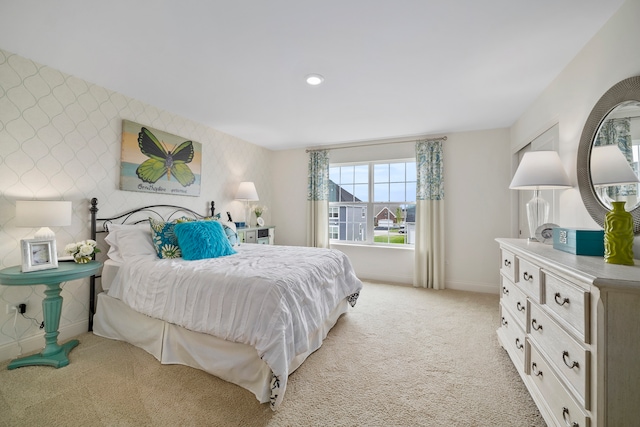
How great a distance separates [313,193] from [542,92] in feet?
11.2

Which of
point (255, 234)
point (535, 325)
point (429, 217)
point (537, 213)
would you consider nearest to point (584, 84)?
point (537, 213)

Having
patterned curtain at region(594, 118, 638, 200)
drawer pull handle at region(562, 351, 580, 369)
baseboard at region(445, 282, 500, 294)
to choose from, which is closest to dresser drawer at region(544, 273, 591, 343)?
drawer pull handle at region(562, 351, 580, 369)

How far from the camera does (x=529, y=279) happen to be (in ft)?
5.63

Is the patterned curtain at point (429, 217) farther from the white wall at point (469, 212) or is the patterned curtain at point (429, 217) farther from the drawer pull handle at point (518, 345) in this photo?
the drawer pull handle at point (518, 345)

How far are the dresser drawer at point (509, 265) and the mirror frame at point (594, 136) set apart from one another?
0.55 metres

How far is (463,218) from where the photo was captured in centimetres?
414

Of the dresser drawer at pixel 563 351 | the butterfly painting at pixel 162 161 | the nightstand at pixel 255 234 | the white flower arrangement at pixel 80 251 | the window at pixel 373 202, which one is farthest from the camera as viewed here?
the window at pixel 373 202

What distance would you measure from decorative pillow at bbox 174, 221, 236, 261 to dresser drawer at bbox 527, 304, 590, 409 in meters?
2.59

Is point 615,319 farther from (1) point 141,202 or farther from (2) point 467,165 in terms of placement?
(1) point 141,202

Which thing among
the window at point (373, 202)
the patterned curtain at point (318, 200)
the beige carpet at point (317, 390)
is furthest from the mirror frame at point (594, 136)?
the patterned curtain at point (318, 200)

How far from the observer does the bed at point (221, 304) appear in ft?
5.71

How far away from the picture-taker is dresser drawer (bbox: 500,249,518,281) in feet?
6.55

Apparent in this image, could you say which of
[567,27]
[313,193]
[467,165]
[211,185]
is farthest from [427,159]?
[211,185]

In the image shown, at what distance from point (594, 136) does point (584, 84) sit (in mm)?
496
